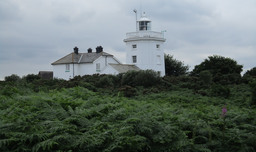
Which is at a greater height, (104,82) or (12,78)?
(12,78)

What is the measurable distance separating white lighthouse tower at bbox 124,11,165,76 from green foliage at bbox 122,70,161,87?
20302 millimetres

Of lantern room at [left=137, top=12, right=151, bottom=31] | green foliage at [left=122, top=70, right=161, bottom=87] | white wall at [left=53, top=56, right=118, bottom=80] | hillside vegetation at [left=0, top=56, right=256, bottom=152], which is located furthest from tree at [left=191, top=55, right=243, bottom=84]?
hillside vegetation at [left=0, top=56, right=256, bottom=152]

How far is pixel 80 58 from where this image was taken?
169 ft

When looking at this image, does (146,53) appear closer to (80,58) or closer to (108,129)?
(80,58)

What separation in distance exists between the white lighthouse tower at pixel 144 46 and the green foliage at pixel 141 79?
20.3 meters

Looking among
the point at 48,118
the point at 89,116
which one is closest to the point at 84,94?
the point at 89,116

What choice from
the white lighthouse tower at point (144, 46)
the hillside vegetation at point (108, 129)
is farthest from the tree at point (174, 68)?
the hillside vegetation at point (108, 129)

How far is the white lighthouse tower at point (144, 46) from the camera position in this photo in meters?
45.5

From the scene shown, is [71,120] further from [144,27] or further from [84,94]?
[144,27]

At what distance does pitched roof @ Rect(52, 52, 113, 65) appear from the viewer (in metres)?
50.7

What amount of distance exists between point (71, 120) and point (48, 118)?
40 cm

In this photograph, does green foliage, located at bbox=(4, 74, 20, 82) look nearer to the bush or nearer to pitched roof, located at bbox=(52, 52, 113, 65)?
the bush

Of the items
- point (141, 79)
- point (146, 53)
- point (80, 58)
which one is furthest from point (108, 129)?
point (80, 58)

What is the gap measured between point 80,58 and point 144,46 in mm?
10908
